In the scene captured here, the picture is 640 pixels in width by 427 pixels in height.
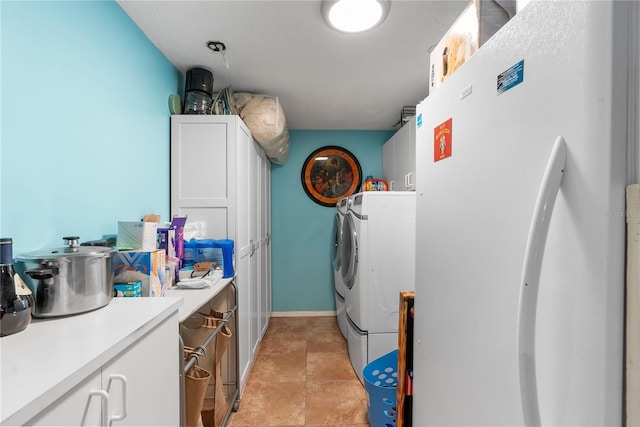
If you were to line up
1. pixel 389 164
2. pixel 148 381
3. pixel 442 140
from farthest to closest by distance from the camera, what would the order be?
pixel 389 164, pixel 442 140, pixel 148 381

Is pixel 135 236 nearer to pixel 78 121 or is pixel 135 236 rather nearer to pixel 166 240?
pixel 166 240

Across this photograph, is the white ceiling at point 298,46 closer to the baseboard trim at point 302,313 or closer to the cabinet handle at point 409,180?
the cabinet handle at point 409,180

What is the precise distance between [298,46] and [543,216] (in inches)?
66.9

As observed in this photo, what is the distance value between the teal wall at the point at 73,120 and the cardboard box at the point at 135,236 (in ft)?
0.33

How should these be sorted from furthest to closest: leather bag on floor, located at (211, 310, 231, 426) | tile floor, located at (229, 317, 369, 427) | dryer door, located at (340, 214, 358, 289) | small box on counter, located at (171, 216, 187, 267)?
dryer door, located at (340, 214, 358, 289) < tile floor, located at (229, 317, 369, 427) < small box on counter, located at (171, 216, 187, 267) < leather bag on floor, located at (211, 310, 231, 426)

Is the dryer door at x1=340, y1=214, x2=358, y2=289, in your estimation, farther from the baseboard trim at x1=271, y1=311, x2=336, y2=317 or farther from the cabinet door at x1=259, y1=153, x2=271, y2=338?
the baseboard trim at x1=271, y1=311, x2=336, y2=317

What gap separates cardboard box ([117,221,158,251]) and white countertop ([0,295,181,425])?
392 millimetres

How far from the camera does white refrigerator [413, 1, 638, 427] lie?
44 cm

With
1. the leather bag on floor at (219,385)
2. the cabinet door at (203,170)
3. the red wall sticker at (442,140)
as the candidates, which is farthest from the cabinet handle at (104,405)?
the cabinet door at (203,170)

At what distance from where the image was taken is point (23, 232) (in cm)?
98

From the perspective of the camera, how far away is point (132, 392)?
77 cm

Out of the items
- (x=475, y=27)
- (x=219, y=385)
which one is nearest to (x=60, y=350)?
(x=219, y=385)

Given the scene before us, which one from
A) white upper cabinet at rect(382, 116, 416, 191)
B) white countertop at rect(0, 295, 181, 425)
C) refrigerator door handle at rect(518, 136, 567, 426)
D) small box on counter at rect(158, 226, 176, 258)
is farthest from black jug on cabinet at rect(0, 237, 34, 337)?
white upper cabinet at rect(382, 116, 416, 191)

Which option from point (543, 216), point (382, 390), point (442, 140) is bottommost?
point (382, 390)
